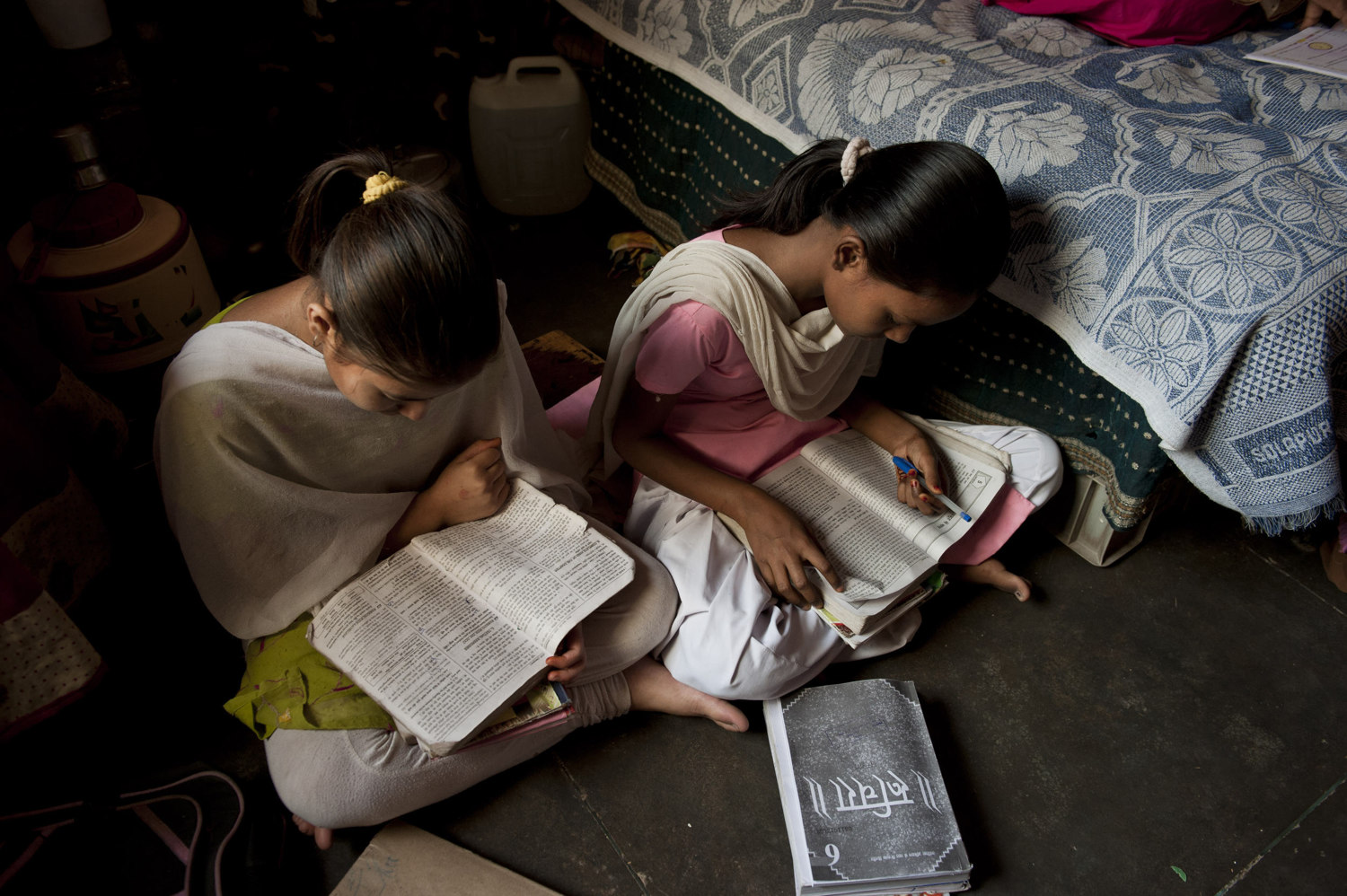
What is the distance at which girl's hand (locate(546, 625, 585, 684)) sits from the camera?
3.22 ft

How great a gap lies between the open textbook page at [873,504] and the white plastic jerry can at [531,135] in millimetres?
1165

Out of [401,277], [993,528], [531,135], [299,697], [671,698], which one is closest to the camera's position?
[401,277]

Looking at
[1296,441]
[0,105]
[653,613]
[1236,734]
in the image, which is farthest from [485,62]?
[1236,734]

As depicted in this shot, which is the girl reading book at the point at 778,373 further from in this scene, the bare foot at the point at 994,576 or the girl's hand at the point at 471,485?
the girl's hand at the point at 471,485

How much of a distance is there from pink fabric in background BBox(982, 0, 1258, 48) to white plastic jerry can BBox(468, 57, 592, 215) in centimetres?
105

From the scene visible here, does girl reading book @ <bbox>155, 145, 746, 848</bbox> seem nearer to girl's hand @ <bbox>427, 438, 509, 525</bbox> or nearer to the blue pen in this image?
Result: girl's hand @ <bbox>427, 438, 509, 525</bbox>

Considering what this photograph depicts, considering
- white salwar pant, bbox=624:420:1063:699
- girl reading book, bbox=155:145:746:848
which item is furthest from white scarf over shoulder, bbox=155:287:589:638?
white salwar pant, bbox=624:420:1063:699

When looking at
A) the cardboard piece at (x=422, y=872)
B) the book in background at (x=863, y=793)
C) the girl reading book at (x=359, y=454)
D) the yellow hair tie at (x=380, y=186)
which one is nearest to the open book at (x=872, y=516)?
the book in background at (x=863, y=793)

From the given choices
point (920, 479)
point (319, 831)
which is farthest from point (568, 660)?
point (920, 479)

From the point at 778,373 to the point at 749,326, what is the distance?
8cm

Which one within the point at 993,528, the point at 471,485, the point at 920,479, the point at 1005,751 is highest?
the point at 471,485

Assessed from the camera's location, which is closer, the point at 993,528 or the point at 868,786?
the point at 868,786

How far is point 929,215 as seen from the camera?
0.95 metres

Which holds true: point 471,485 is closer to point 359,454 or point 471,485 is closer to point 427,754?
point 359,454
